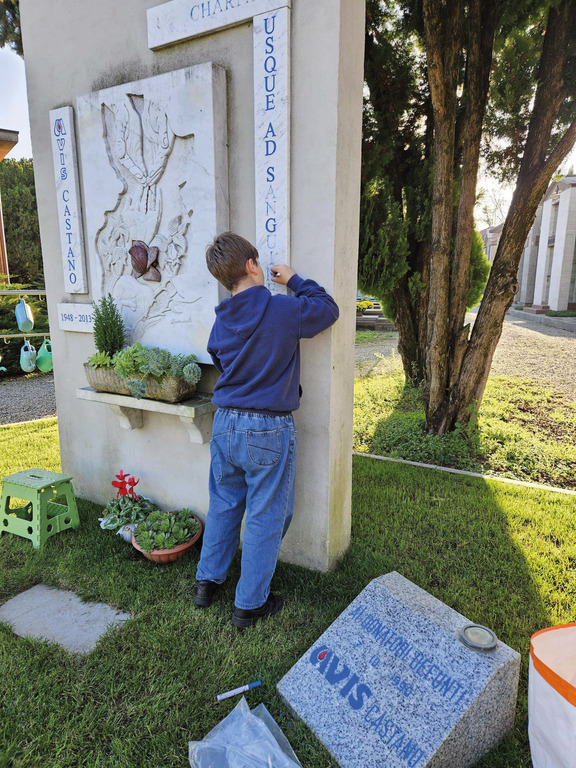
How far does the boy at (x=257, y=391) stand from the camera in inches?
92.0

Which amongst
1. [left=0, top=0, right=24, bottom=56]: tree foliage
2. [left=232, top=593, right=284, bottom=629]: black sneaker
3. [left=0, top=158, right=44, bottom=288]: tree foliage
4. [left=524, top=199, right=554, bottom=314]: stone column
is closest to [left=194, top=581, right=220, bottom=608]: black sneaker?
[left=232, top=593, right=284, bottom=629]: black sneaker

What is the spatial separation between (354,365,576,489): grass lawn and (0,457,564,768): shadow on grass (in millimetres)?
1097

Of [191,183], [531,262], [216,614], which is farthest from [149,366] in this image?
[531,262]

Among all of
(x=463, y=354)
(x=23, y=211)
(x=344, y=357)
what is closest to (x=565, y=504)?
(x=463, y=354)

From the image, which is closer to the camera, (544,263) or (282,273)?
(282,273)

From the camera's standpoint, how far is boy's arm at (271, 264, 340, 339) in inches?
93.2

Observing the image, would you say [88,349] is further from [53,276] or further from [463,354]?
[463,354]

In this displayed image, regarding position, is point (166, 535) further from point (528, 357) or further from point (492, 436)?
point (528, 357)

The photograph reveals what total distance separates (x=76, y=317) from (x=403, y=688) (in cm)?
308

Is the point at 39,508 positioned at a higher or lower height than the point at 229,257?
lower

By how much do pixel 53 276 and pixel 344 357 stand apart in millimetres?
2369

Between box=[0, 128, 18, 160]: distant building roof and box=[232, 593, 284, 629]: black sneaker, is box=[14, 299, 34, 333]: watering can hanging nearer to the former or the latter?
box=[232, 593, 284, 629]: black sneaker

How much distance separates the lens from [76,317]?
11.7 feet

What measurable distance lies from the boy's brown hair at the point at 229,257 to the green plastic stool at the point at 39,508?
81.7 inches
